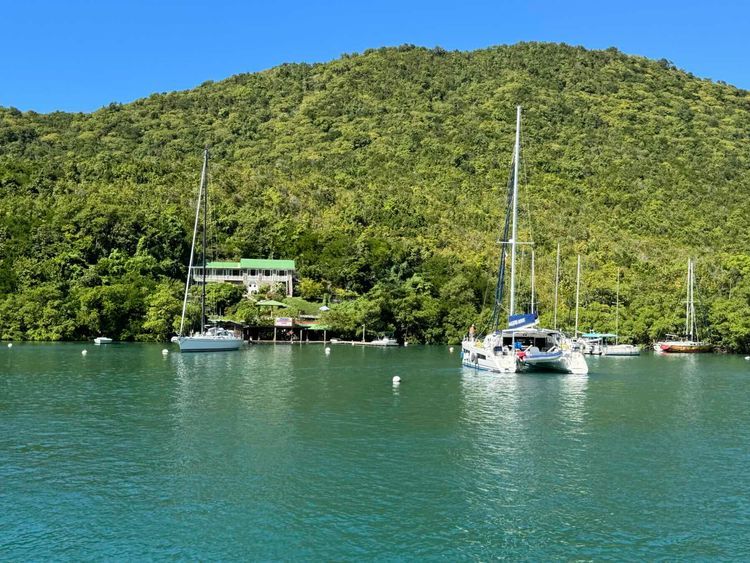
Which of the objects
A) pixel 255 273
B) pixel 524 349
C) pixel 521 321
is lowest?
pixel 524 349

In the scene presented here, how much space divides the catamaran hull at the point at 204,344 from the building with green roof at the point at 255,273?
1643 inches

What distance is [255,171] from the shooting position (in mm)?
175625

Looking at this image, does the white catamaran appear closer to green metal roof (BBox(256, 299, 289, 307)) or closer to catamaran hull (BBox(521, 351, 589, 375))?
catamaran hull (BBox(521, 351, 589, 375))

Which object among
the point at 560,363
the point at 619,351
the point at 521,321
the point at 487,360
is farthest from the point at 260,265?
the point at 560,363

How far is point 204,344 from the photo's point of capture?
8238 cm

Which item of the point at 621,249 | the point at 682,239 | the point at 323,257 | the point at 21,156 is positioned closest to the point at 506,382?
the point at 323,257

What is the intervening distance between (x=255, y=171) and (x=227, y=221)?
3568cm

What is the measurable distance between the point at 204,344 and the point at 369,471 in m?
58.4

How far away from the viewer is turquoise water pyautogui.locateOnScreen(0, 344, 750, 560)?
66.5 feet

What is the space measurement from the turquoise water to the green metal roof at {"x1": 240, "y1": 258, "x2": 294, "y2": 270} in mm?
74649

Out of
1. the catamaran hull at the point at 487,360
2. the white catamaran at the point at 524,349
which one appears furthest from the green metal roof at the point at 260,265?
the white catamaran at the point at 524,349

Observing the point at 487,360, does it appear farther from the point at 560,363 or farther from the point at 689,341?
the point at 689,341

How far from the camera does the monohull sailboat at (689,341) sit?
332ft

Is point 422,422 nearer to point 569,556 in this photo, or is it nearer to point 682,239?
point 569,556
